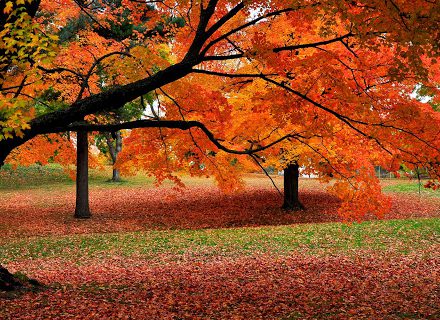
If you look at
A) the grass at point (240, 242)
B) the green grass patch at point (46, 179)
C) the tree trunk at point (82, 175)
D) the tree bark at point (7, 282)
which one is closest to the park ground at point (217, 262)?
the grass at point (240, 242)

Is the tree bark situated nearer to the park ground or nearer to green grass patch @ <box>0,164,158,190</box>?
the park ground

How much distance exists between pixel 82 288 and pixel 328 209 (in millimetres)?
15883

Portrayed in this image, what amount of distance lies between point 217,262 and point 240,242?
2875mm

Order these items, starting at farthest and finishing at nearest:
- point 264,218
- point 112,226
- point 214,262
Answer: point 264,218
point 112,226
point 214,262

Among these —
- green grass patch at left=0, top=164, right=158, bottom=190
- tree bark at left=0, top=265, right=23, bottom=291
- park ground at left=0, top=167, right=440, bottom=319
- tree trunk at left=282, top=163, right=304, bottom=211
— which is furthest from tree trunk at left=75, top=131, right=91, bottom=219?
green grass patch at left=0, top=164, right=158, bottom=190

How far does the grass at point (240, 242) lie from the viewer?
12.4 m

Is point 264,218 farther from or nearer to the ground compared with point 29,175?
nearer to the ground

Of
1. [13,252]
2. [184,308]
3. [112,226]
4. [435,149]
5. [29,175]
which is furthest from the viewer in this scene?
[29,175]

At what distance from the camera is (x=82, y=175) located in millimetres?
19078

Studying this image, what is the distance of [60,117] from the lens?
6.48 meters

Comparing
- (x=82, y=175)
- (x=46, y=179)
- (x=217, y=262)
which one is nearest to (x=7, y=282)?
(x=217, y=262)

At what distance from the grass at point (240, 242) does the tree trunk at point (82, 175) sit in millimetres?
4015

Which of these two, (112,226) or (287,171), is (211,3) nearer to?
(112,226)

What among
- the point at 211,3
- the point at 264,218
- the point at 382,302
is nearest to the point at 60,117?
the point at 211,3
